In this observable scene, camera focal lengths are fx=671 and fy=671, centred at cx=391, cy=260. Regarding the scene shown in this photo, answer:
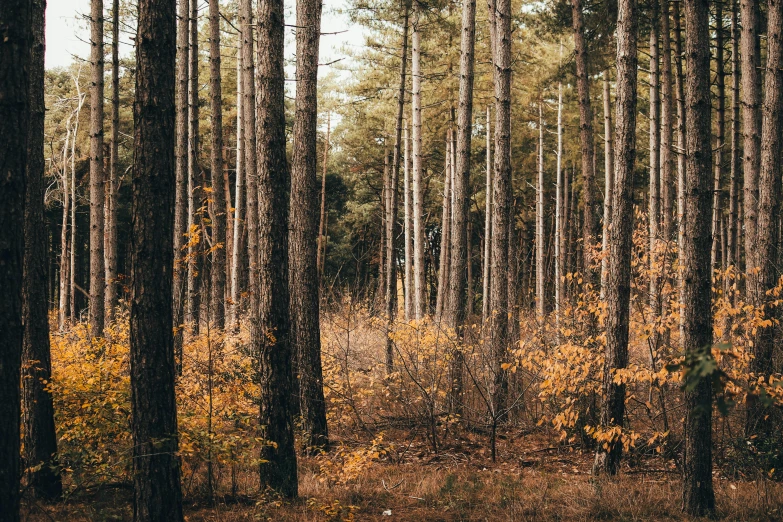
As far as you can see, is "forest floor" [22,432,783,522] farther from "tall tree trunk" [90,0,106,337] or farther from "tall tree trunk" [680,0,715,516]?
"tall tree trunk" [90,0,106,337]

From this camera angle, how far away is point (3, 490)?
3988 millimetres

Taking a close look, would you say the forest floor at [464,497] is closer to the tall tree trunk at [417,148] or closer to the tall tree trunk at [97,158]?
the tall tree trunk at [97,158]

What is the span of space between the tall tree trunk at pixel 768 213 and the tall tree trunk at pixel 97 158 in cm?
1039

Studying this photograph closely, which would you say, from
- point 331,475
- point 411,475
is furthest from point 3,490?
point 411,475

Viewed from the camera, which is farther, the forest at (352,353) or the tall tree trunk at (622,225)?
the tall tree trunk at (622,225)

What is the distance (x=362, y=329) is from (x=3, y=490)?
12.6m

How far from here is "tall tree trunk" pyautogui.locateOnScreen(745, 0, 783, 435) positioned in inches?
351

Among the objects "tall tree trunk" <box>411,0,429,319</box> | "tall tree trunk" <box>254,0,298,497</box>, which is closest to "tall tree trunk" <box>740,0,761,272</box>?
"tall tree trunk" <box>411,0,429,319</box>

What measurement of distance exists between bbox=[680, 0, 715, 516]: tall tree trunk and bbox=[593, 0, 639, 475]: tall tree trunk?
4.75ft

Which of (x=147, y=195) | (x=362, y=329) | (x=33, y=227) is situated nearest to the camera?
(x=147, y=195)

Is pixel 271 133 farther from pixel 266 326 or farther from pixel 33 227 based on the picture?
pixel 33 227

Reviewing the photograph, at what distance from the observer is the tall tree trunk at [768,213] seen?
8914 millimetres

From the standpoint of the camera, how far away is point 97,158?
1221 centimetres

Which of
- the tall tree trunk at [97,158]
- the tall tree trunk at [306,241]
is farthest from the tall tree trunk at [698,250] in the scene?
the tall tree trunk at [97,158]
